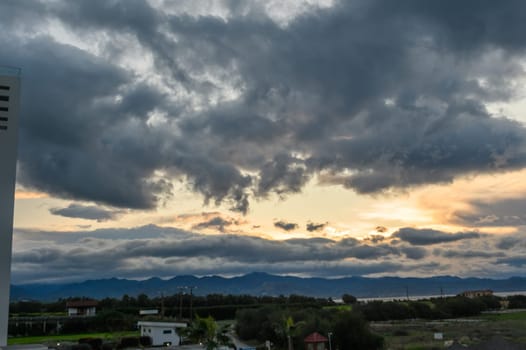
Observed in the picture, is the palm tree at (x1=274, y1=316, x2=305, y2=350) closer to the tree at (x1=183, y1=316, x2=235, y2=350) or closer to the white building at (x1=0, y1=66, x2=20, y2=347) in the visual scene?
the tree at (x1=183, y1=316, x2=235, y2=350)

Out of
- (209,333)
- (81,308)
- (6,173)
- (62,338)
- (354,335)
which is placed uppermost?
(6,173)

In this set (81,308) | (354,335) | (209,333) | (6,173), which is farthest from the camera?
(81,308)

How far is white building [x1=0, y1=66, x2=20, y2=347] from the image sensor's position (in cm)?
3644

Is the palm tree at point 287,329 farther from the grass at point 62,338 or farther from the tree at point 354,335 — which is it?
the grass at point 62,338

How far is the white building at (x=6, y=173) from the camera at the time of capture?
120 ft

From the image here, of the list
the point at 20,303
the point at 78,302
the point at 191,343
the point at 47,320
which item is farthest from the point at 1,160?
the point at 20,303

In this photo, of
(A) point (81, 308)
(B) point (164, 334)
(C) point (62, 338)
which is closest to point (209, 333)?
(B) point (164, 334)

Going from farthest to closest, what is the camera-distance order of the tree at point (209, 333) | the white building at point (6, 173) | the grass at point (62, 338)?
the grass at point (62, 338), the tree at point (209, 333), the white building at point (6, 173)

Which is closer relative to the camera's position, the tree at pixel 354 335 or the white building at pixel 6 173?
the white building at pixel 6 173

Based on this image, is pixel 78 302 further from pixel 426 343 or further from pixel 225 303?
pixel 426 343

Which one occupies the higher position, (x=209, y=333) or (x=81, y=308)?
(x=81, y=308)

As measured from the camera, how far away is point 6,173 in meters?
37.2

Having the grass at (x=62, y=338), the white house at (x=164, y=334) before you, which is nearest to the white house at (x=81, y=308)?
the grass at (x=62, y=338)

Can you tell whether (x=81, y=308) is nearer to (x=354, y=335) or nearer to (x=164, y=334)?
(x=164, y=334)
